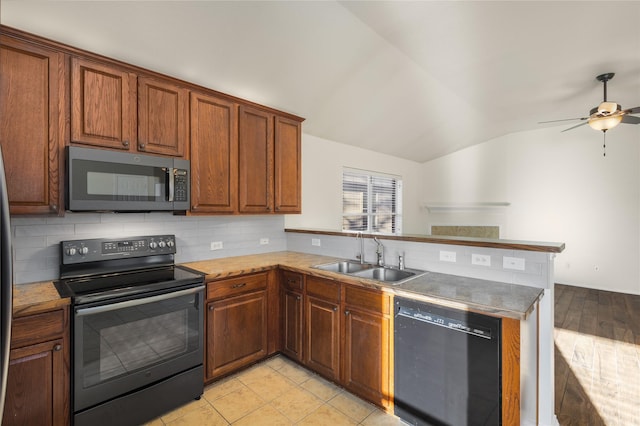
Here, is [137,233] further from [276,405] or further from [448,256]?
[448,256]

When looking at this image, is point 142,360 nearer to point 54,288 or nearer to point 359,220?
point 54,288

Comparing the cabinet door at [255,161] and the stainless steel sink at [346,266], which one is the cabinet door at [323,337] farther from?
the cabinet door at [255,161]

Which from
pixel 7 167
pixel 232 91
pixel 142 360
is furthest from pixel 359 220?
pixel 7 167

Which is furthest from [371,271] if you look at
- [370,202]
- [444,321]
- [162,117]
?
[370,202]

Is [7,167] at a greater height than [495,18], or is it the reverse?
[495,18]

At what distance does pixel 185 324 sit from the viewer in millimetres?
2145

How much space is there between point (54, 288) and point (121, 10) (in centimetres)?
171

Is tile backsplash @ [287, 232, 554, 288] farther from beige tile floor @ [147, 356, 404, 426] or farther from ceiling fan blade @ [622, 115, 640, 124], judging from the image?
ceiling fan blade @ [622, 115, 640, 124]

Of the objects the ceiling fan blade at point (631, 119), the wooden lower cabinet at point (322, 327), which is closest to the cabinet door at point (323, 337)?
the wooden lower cabinet at point (322, 327)

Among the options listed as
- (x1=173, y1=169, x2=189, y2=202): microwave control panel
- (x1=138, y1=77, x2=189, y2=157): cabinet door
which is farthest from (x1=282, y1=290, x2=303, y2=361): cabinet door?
(x1=138, y1=77, x2=189, y2=157): cabinet door

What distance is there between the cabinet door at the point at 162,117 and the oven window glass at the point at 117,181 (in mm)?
177

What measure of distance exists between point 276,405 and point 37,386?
1.38 metres

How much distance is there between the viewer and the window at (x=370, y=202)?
4.59 m

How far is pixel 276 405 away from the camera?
2184mm
